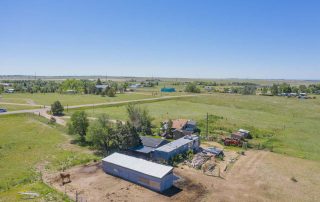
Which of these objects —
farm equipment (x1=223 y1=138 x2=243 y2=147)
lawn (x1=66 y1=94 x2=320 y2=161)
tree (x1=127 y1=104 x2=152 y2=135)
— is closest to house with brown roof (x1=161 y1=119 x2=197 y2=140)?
lawn (x1=66 y1=94 x2=320 y2=161)

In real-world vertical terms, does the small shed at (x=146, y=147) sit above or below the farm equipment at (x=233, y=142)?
above

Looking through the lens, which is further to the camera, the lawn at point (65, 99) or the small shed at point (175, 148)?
the lawn at point (65, 99)

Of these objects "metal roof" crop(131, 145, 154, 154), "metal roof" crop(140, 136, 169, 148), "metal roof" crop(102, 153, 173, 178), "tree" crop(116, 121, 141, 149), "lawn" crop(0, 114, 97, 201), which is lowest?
"lawn" crop(0, 114, 97, 201)

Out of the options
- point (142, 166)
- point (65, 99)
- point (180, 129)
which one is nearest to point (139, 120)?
point (180, 129)

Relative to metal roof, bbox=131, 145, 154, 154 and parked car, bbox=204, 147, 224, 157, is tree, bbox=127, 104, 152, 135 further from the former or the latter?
parked car, bbox=204, 147, 224, 157

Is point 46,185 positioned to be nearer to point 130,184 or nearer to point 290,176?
point 130,184

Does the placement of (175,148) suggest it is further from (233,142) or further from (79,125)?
(79,125)

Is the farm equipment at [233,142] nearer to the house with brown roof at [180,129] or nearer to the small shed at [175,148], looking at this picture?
the small shed at [175,148]

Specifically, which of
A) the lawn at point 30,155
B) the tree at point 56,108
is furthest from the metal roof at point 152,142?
the tree at point 56,108
